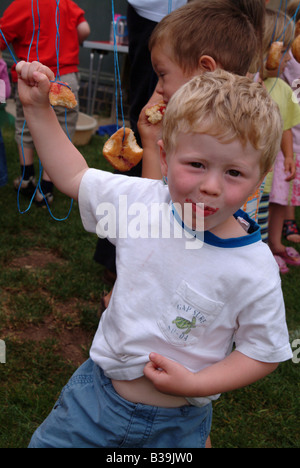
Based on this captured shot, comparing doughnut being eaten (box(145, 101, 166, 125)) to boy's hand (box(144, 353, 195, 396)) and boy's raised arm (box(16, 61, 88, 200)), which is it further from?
boy's hand (box(144, 353, 195, 396))

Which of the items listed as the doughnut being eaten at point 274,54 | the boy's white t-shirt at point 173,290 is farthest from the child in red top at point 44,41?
the boy's white t-shirt at point 173,290

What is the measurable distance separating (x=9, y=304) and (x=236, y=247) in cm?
182

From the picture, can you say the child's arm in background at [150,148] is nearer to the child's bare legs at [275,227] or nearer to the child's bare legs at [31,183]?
the child's bare legs at [31,183]

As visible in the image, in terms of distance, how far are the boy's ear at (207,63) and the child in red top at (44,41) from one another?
151cm

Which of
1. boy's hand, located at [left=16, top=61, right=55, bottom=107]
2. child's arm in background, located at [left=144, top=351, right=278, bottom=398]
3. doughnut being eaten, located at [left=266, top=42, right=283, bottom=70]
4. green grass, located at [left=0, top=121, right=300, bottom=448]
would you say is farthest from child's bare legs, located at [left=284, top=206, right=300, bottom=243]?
boy's hand, located at [left=16, top=61, right=55, bottom=107]

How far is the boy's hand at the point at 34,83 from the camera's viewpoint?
1.26m

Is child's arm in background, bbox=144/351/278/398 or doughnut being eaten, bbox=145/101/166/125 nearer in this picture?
child's arm in background, bbox=144/351/278/398

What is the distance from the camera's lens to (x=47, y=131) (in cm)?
133

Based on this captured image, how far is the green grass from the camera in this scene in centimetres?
217

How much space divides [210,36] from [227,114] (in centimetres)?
70

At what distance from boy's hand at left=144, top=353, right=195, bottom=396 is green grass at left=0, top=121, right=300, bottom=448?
1.01 metres

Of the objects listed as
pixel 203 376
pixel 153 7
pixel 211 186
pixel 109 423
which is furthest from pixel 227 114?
pixel 153 7

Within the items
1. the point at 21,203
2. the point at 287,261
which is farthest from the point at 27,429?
the point at 287,261

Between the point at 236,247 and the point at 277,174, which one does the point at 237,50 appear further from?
the point at 277,174
